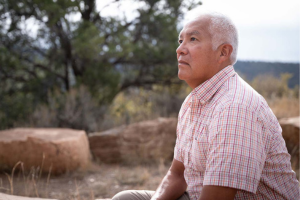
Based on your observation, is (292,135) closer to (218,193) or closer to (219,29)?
(219,29)

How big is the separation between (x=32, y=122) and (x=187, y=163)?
17.7 feet

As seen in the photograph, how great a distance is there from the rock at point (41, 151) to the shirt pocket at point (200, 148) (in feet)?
11.3

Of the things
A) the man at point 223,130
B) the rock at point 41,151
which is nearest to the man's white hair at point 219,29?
the man at point 223,130

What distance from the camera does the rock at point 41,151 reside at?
4621 mm

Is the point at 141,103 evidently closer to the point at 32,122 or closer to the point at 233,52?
the point at 32,122

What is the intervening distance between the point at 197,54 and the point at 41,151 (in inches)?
144

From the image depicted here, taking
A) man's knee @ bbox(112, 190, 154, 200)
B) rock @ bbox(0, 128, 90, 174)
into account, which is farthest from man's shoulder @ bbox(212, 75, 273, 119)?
rock @ bbox(0, 128, 90, 174)

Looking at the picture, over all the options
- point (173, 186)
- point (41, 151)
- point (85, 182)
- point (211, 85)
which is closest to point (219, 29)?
point (211, 85)

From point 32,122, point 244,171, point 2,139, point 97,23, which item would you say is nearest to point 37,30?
point 97,23

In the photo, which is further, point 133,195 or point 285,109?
point 285,109

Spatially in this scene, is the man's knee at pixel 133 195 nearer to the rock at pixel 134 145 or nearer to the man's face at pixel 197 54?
the man's face at pixel 197 54

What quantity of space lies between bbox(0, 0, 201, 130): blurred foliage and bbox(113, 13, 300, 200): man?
14.7 feet

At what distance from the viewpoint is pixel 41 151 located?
461 centimetres

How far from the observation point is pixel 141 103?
28.6ft
